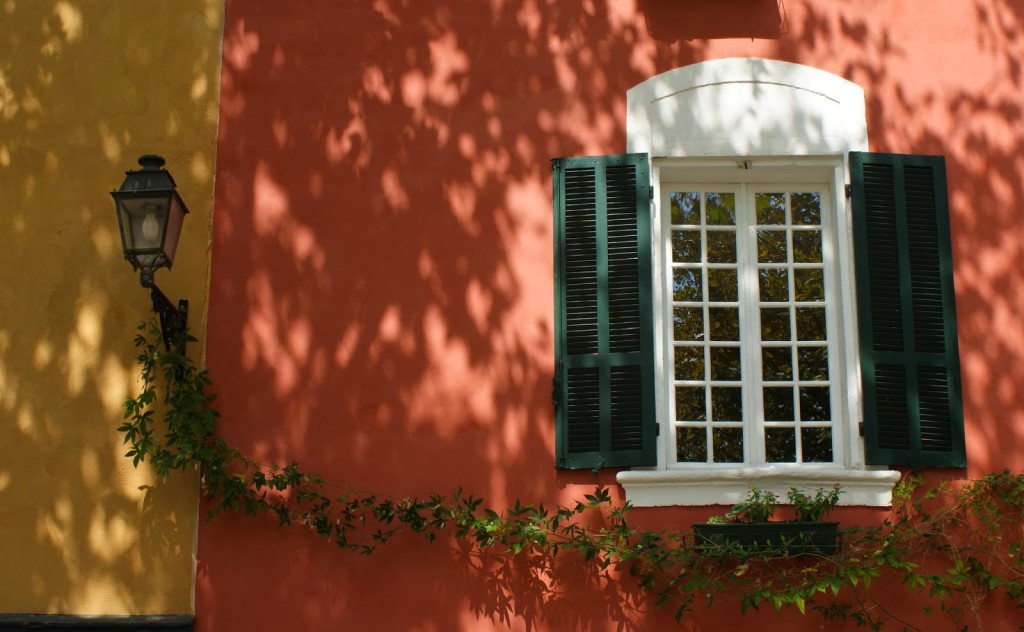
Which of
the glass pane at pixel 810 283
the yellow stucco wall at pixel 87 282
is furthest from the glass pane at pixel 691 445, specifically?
the yellow stucco wall at pixel 87 282

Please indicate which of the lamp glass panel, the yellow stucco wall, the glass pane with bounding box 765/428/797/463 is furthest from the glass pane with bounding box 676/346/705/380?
the lamp glass panel

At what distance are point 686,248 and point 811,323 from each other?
75 centimetres

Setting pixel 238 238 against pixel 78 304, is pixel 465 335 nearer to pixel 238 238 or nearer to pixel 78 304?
pixel 238 238

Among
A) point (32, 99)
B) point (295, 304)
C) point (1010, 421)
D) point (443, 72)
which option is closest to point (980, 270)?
point (1010, 421)

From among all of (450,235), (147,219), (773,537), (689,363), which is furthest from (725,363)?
(147,219)

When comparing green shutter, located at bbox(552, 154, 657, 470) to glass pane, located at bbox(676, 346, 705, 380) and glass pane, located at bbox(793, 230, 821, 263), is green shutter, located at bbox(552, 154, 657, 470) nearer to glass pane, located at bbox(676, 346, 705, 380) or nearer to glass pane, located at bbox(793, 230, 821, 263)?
glass pane, located at bbox(676, 346, 705, 380)

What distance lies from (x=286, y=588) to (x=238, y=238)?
1.80 m

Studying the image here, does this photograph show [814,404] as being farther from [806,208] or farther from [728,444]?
[806,208]

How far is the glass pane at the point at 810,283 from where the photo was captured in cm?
655

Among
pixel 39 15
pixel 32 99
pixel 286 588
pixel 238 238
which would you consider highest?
pixel 39 15

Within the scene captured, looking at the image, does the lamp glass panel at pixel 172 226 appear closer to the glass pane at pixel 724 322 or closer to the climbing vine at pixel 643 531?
the climbing vine at pixel 643 531

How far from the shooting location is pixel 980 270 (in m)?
6.45

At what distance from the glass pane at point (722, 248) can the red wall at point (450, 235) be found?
72cm

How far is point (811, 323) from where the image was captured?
652 centimetres
